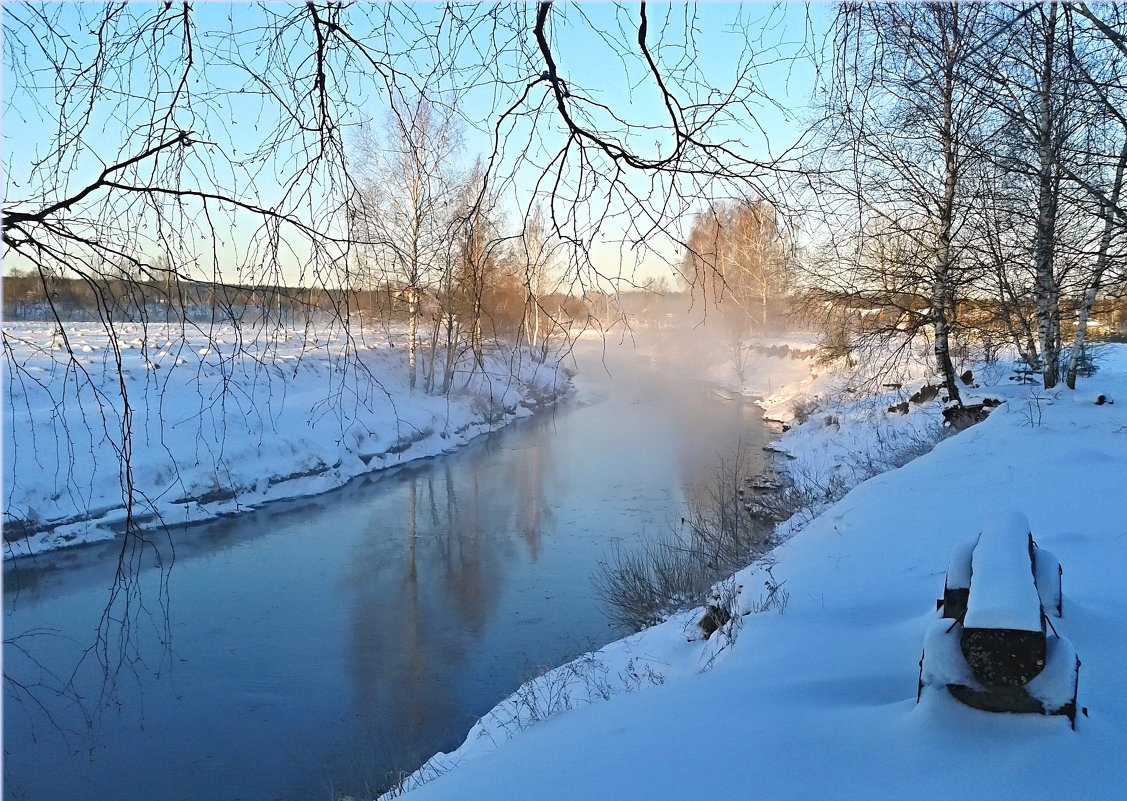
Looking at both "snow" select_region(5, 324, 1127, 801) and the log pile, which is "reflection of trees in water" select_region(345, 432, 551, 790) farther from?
the log pile

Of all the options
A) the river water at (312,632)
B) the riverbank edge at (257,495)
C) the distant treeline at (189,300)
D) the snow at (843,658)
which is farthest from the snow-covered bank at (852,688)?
the riverbank edge at (257,495)

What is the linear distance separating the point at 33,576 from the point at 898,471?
10.9 metres

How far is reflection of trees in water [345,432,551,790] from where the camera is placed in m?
6.68

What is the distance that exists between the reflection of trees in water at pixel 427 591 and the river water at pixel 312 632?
30 millimetres

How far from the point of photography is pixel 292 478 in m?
14.6

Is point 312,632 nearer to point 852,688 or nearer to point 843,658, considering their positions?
point 843,658

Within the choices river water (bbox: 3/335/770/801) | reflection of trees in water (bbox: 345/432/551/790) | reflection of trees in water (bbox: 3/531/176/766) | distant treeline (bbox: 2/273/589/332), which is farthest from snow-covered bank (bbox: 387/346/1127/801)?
reflection of trees in water (bbox: 3/531/176/766)

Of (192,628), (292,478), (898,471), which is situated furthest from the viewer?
(292,478)

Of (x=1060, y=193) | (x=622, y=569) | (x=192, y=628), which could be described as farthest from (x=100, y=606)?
(x=1060, y=193)

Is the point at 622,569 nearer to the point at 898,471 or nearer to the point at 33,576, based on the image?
the point at 898,471

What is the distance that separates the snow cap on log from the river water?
4.66 ft

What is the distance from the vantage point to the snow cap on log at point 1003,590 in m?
1.99

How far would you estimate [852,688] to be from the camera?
2.81m

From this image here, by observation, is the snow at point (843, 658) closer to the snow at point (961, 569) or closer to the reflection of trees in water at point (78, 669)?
the snow at point (961, 569)
